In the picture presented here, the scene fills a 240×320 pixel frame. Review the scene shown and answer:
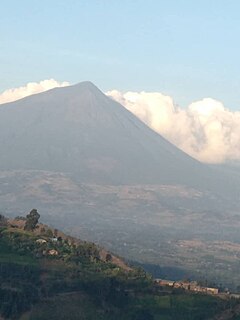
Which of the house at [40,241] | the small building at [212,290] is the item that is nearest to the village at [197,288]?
the small building at [212,290]

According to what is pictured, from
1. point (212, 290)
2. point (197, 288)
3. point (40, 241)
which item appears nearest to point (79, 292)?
point (197, 288)

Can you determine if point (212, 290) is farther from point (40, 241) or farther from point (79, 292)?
point (40, 241)

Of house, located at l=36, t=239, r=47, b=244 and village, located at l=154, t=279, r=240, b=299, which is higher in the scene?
house, located at l=36, t=239, r=47, b=244

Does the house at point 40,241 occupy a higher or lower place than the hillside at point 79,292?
higher

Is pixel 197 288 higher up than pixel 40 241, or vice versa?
pixel 40 241

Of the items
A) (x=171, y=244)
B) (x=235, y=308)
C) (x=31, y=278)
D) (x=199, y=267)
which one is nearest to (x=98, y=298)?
(x=31, y=278)

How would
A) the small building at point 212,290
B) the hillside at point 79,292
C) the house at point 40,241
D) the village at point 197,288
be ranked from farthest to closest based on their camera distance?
the house at point 40,241 < the small building at point 212,290 < the village at point 197,288 < the hillside at point 79,292

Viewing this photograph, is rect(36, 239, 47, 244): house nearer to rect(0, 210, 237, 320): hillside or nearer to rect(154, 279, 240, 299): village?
rect(0, 210, 237, 320): hillside

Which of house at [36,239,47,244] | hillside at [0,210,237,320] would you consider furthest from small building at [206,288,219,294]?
house at [36,239,47,244]

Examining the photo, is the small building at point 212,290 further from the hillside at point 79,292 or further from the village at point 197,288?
the hillside at point 79,292
